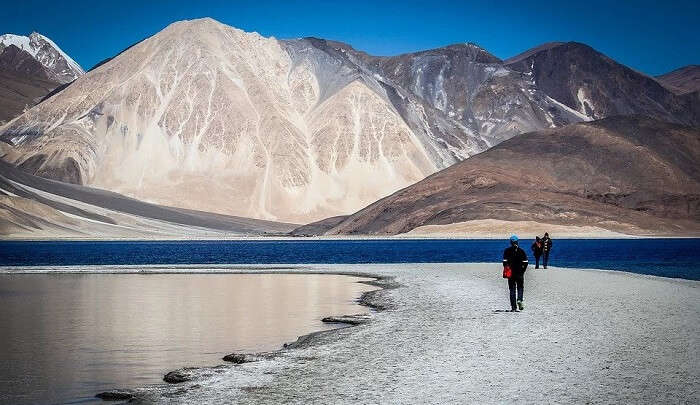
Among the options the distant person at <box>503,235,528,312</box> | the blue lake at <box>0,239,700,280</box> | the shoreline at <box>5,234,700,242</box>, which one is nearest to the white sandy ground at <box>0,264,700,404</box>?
the distant person at <box>503,235,528,312</box>

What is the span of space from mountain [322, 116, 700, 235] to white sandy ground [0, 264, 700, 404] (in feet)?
404

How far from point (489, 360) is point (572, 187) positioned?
533 feet

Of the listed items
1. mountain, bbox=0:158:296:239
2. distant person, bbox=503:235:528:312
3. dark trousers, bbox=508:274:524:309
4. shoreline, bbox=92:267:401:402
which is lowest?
shoreline, bbox=92:267:401:402

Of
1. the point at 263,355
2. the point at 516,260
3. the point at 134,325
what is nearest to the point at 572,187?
the point at 516,260

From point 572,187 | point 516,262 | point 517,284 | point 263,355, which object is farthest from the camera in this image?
point 572,187

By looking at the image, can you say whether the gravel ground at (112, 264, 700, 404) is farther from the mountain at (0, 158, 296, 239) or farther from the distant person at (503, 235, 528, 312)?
the mountain at (0, 158, 296, 239)

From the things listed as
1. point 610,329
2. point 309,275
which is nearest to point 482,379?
point 610,329

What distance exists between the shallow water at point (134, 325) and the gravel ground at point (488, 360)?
5.48ft

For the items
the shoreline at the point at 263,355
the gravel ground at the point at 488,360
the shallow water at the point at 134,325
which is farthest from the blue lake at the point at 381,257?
the gravel ground at the point at 488,360

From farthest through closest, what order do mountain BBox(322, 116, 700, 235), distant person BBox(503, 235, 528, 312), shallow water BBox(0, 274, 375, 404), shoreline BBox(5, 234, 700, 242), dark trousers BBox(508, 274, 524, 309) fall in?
mountain BBox(322, 116, 700, 235) → shoreline BBox(5, 234, 700, 242) → dark trousers BBox(508, 274, 524, 309) → distant person BBox(503, 235, 528, 312) → shallow water BBox(0, 274, 375, 404)

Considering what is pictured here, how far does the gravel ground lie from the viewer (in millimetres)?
13211

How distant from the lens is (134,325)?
24.2 m

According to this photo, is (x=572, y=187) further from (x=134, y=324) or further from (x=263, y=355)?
(x=263, y=355)

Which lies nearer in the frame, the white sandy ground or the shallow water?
the white sandy ground
